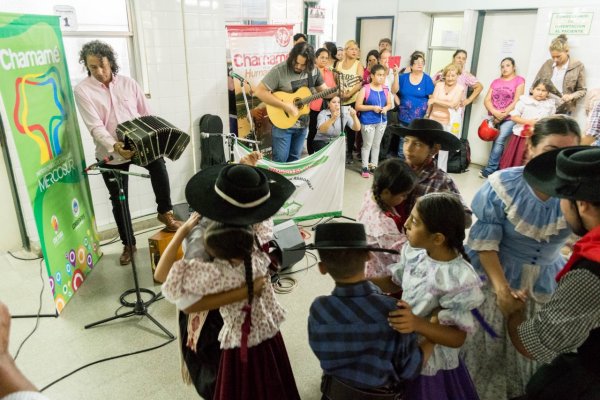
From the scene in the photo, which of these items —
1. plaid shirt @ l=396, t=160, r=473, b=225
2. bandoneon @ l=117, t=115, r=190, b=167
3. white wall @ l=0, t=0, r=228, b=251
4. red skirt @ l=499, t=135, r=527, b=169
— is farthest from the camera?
red skirt @ l=499, t=135, r=527, b=169

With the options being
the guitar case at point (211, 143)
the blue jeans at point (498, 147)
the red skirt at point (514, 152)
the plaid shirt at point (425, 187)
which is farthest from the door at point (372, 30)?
the plaid shirt at point (425, 187)

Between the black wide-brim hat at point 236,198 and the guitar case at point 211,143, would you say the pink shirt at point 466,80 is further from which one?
the black wide-brim hat at point 236,198

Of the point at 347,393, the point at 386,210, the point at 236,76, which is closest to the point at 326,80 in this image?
the point at 236,76

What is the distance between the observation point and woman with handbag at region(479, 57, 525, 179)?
5.63m

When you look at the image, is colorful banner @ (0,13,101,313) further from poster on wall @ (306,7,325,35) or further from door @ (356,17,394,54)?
door @ (356,17,394,54)

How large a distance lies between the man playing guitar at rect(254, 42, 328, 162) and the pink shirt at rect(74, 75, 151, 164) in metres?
1.39

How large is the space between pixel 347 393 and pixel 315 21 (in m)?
→ 5.55

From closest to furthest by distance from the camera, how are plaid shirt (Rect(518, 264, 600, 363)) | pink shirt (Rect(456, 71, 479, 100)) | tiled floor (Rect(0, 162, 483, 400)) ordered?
plaid shirt (Rect(518, 264, 600, 363)) < tiled floor (Rect(0, 162, 483, 400)) < pink shirt (Rect(456, 71, 479, 100))

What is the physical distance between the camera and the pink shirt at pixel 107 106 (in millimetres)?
3105

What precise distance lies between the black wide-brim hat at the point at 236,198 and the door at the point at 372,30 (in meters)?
6.94

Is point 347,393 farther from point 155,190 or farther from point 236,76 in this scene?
point 236,76

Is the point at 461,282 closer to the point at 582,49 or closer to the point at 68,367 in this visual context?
the point at 68,367

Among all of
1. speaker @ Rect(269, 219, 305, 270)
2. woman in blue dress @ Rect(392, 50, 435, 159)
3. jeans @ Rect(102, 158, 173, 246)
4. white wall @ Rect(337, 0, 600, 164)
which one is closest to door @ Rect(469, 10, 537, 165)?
white wall @ Rect(337, 0, 600, 164)

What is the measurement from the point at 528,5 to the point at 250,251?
18.9 ft
